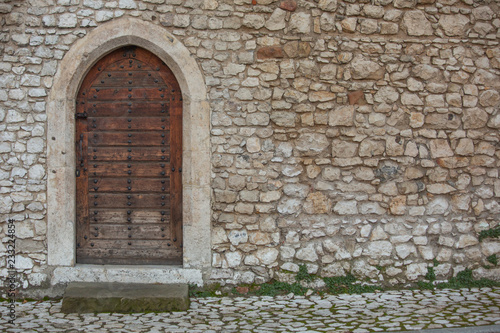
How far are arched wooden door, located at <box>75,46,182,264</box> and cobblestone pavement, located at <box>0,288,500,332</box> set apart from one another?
0.80 m

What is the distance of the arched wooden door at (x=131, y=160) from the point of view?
16.4 feet

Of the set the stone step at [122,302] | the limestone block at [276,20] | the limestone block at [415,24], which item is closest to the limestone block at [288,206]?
the stone step at [122,302]

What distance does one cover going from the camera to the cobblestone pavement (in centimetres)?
393

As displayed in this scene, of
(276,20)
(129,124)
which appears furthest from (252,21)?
(129,124)

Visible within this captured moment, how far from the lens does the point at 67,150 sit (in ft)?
16.0

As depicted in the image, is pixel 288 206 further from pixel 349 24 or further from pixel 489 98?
pixel 489 98

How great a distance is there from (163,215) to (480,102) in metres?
3.65

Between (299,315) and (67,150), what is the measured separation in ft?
9.49

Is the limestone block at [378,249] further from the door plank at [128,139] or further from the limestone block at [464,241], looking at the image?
the door plank at [128,139]

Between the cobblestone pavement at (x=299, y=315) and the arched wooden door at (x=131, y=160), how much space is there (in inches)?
31.6

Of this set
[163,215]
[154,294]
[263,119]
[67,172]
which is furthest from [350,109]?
[67,172]

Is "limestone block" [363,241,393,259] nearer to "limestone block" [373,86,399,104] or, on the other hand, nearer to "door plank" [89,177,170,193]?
"limestone block" [373,86,399,104]

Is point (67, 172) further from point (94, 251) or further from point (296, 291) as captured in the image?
point (296, 291)

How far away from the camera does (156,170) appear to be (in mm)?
5020
